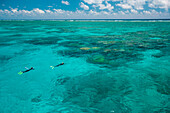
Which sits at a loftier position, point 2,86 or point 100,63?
point 100,63

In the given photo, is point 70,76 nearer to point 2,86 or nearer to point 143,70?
point 2,86

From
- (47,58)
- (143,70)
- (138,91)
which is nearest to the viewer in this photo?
(138,91)

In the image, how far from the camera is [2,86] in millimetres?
14109

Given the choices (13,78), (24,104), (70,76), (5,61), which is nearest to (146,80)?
(70,76)

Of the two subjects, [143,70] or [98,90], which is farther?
[143,70]

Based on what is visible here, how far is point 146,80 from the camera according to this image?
1514 centimetres

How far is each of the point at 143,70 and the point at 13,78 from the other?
18.0 meters

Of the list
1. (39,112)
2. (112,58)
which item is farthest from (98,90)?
(112,58)

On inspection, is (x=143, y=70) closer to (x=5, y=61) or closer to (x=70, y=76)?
(x=70, y=76)

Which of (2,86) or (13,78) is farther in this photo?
(13,78)

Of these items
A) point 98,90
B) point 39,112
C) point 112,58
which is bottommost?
point 39,112

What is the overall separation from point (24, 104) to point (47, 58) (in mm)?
13374

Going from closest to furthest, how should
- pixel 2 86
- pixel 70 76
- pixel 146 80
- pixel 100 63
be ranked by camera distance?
1. pixel 2 86
2. pixel 146 80
3. pixel 70 76
4. pixel 100 63

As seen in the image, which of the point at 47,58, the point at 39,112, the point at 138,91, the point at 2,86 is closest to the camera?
the point at 39,112
